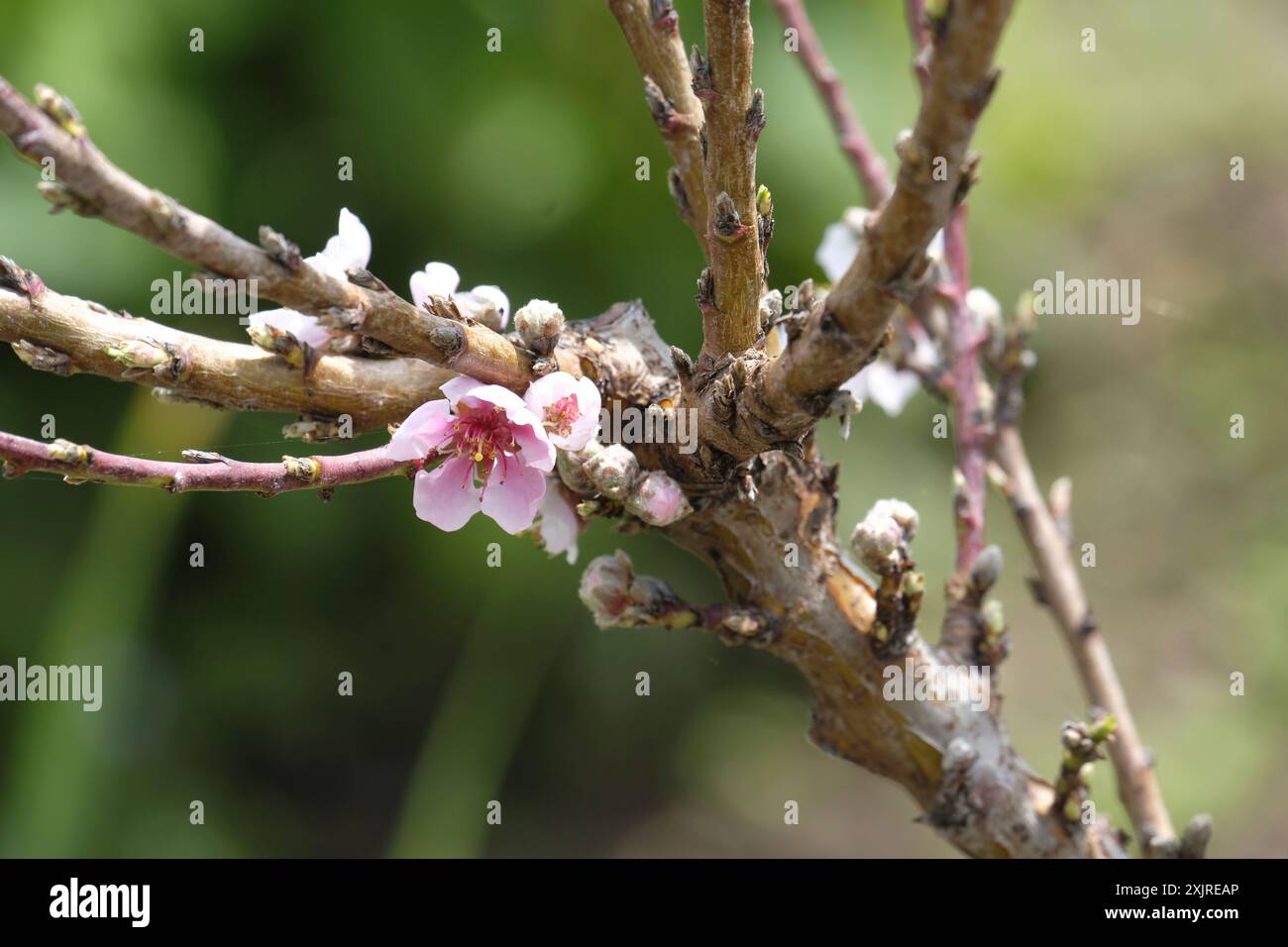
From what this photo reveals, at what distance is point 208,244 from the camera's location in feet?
1.96

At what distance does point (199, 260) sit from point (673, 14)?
47 centimetres

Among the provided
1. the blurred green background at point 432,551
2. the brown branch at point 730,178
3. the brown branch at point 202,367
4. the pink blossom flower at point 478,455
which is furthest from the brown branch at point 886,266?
the blurred green background at point 432,551

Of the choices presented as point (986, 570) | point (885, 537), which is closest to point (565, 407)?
point (885, 537)

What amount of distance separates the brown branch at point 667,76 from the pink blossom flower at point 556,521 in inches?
10.6

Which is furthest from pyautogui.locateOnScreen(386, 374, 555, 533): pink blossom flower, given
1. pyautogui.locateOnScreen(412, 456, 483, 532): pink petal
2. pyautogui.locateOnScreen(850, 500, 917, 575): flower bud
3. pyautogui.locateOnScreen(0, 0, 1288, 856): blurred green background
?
pyautogui.locateOnScreen(0, 0, 1288, 856): blurred green background

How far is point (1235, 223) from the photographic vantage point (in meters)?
5.30

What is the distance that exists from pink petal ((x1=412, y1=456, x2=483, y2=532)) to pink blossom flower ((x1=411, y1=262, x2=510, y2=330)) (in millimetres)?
131

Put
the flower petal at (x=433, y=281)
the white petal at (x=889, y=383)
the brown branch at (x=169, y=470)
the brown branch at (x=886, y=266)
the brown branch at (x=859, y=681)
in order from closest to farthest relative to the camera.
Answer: the brown branch at (x=886, y=266), the brown branch at (x=169, y=470), the flower petal at (x=433, y=281), the brown branch at (x=859, y=681), the white petal at (x=889, y=383)

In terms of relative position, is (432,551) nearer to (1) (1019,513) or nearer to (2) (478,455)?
(1) (1019,513)

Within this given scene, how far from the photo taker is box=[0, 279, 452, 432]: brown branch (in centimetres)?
77

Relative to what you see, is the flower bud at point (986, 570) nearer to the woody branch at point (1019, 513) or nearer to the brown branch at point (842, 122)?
the woody branch at point (1019, 513)

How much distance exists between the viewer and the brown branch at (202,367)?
767mm

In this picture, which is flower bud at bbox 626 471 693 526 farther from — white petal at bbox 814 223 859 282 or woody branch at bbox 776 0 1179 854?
white petal at bbox 814 223 859 282

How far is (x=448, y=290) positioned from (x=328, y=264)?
140mm
